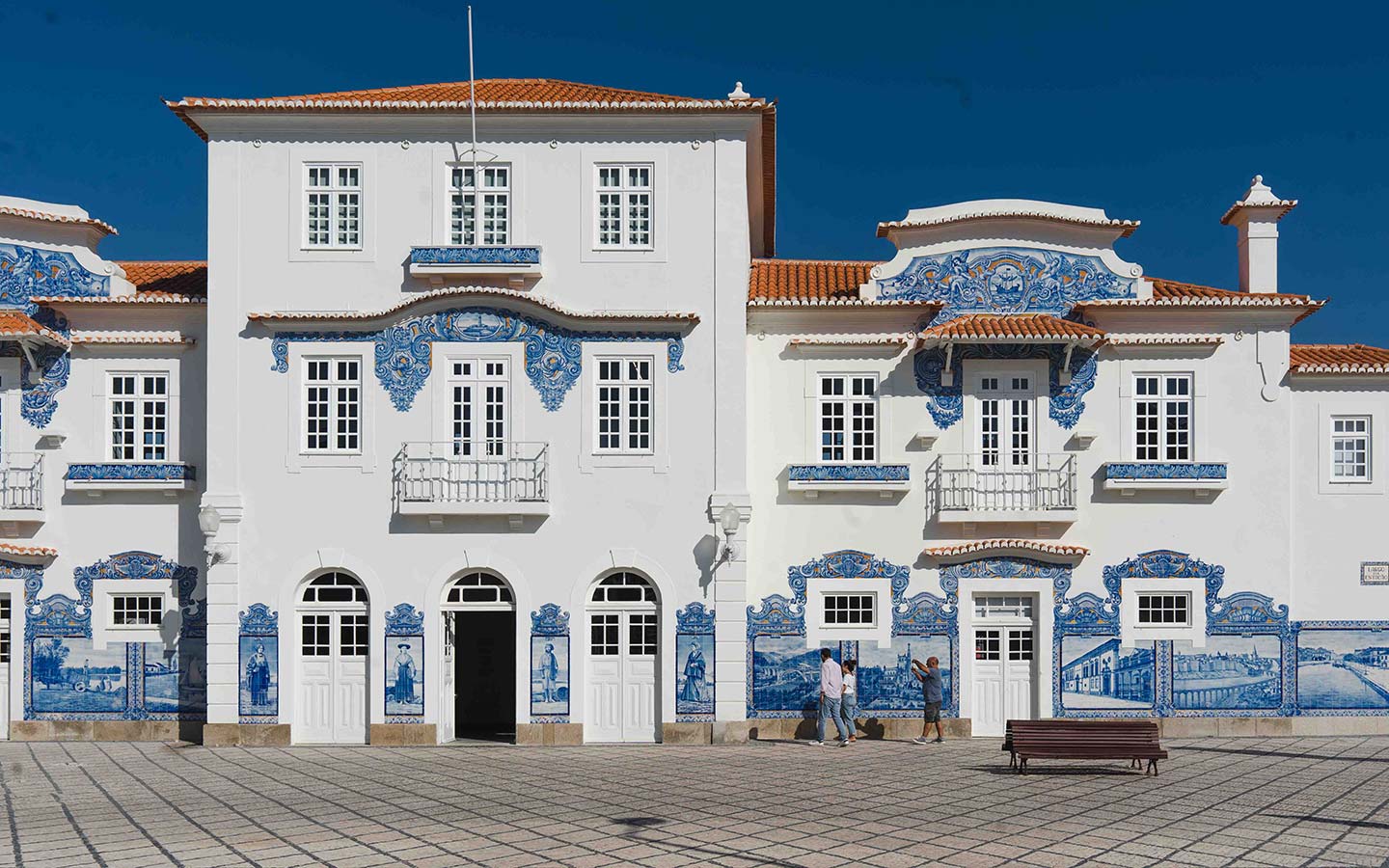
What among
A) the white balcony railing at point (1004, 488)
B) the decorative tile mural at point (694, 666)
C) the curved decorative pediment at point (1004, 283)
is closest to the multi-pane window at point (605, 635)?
the decorative tile mural at point (694, 666)

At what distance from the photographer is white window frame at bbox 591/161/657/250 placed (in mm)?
Result: 19078

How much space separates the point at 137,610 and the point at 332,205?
6.90 m

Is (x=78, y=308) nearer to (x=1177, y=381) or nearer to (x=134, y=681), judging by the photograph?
(x=134, y=681)

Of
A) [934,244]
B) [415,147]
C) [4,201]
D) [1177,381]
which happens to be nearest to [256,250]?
[415,147]

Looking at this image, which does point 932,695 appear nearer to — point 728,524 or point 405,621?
point 728,524

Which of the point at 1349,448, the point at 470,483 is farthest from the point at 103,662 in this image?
the point at 1349,448

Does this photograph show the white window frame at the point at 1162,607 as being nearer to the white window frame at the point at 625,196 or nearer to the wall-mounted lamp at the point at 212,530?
the white window frame at the point at 625,196

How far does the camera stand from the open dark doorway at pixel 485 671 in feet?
75.4

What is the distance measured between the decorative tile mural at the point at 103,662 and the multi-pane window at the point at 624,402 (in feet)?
22.2

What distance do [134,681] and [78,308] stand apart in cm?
580

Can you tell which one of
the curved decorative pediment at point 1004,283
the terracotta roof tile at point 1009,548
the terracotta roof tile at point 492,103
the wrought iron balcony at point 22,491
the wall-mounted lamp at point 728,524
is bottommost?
the terracotta roof tile at point 1009,548

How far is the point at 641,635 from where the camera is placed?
61.8ft

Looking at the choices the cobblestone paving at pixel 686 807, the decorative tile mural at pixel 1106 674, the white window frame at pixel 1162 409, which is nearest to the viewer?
the cobblestone paving at pixel 686 807

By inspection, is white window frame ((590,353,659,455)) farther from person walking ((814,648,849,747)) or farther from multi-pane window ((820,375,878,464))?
person walking ((814,648,849,747))
